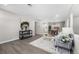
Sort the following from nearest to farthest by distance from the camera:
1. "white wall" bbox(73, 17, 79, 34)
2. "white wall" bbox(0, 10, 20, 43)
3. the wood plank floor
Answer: "white wall" bbox(73, 17, 79, 34) < the wood plank floor < "white wall" bbox(0, 10, 20, 43)

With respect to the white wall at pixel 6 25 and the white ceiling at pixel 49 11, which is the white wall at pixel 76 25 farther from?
the white wall at pixel 6 25

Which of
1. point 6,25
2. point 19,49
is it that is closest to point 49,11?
point 19,49

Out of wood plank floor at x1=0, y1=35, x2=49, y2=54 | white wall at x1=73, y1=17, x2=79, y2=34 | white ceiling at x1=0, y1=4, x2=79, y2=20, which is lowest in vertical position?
wood plank floor at x1=0, y1=35, x2=49, y2=54

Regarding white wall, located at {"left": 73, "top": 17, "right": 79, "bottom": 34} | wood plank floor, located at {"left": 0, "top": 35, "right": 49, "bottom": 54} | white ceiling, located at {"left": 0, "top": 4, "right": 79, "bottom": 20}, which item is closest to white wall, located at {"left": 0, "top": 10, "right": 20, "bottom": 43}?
wood plank floor, located at {"left": 0, "top": 35, "right": 49, "bottom": 54}

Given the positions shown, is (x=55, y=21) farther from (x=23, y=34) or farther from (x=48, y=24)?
(x=23, y=34)

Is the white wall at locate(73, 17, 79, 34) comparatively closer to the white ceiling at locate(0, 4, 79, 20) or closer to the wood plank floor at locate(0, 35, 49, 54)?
the white ceiling at locate(0, 4, 79, 20)

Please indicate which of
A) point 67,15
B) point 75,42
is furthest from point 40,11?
point 75,42

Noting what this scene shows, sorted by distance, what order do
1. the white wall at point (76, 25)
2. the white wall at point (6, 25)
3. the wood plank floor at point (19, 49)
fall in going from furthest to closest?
1. the white wall at point (6, 25)
2. the wood plank floor at point (19, 49)
3. the white wall at point (76, 25)

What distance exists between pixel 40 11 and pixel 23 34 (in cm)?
338

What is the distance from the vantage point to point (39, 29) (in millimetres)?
2016

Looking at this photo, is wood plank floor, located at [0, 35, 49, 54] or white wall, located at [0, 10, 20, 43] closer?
wood plank floor, located at [0, 35, 49, 54]

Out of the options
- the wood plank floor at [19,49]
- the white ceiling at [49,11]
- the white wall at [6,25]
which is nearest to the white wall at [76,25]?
the white ceiling at [49,11]

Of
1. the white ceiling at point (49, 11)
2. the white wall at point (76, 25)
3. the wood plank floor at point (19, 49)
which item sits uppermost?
the white ceiling at point (49, 11)
